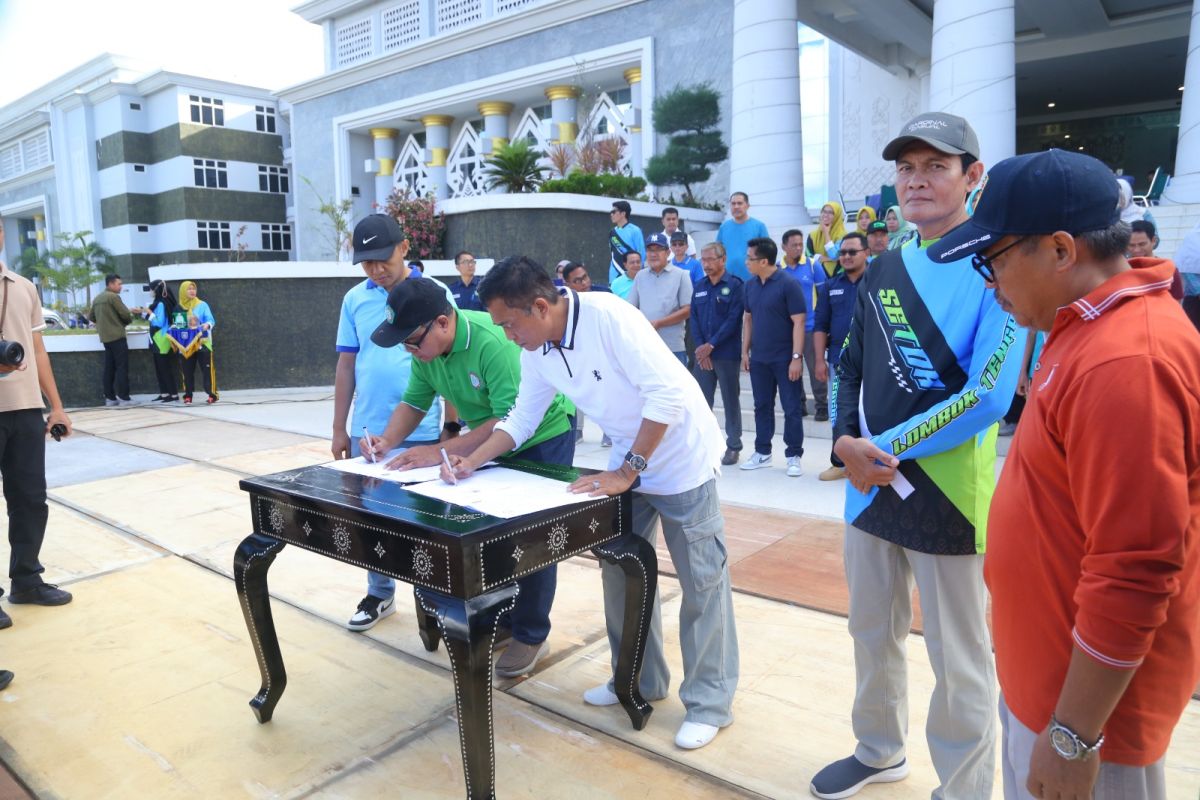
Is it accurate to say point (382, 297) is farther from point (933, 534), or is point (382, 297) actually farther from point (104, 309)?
point (104, 309)

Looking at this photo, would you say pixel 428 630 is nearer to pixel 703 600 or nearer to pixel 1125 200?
pixel 703 600

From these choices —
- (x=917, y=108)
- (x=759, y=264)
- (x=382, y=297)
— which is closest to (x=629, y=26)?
(x=917, y=108)

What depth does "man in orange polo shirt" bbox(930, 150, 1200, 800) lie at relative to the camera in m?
1.12

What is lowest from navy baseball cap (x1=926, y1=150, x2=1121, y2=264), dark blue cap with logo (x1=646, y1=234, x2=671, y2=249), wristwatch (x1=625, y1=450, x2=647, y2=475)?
wristwatch (x1=625, y1=450, x2=647, y2=475)

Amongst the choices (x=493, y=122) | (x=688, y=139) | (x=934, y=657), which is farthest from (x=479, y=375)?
(x=493, y=122)

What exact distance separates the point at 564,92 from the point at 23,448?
67.0 ft

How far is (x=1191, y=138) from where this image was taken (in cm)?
1016

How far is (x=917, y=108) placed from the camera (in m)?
18.3

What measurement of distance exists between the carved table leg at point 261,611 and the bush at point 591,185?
1135cm

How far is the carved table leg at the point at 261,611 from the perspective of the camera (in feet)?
9.43

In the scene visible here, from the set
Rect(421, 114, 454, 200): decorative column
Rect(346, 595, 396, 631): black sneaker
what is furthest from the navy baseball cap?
Rect(421, 114, 454, 200): decorative column

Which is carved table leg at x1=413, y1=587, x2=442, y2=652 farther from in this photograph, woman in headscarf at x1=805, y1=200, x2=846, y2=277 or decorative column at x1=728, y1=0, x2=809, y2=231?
decorative column at x1=728, y1=0, x2=809, y2=231

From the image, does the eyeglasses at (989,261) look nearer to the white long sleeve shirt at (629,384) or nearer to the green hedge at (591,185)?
the white long sleeve shirt at (629,384)

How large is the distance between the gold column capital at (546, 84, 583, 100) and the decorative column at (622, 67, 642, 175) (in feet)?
6.02
